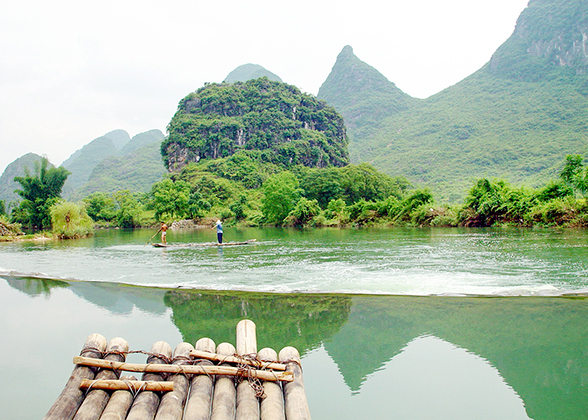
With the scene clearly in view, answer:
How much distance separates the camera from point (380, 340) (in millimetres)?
5574

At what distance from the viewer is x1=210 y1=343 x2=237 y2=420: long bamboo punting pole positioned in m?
3.28

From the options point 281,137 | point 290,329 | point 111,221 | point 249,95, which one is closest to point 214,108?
point 249,95

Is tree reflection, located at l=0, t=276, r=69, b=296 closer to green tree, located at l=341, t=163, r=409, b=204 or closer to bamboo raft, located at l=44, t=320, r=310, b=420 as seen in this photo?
bamboo raft, located at l=44, t=320, r=310, b=420

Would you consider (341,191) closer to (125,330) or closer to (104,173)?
(125,330)

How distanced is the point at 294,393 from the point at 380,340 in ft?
7.87

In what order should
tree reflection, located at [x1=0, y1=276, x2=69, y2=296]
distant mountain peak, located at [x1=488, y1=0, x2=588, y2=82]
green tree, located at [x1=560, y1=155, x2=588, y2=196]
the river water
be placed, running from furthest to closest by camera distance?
distant mountain peak, located at [x1=488, y1=0, x2=588, y2=82] < green tree, located at [x1=560, y1=155, x2=588, y2=196] < tree reflection, located at [x1=0, y1=276, x2=69, y2=296] < the river water

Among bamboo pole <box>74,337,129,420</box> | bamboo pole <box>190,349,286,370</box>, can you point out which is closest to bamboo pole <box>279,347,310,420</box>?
bamboo pole <box>190,349,286,370</box>

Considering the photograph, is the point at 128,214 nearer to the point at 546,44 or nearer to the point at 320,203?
the point at 320,203

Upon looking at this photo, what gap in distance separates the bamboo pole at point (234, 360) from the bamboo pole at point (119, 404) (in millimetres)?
629

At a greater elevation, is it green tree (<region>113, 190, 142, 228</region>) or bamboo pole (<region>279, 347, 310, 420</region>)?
green tree (<region>113, 190, 142, 228</region>)

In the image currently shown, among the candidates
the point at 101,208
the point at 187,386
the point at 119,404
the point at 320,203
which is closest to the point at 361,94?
the point at 320,203

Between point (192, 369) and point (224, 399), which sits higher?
point (192, 369)

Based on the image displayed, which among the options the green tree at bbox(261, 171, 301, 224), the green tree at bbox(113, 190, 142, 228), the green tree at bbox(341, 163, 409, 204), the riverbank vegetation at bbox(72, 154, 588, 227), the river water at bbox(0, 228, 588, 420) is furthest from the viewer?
the green tree at bbox(113, 190, 142, 228)

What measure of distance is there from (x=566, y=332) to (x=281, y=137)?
338ft
